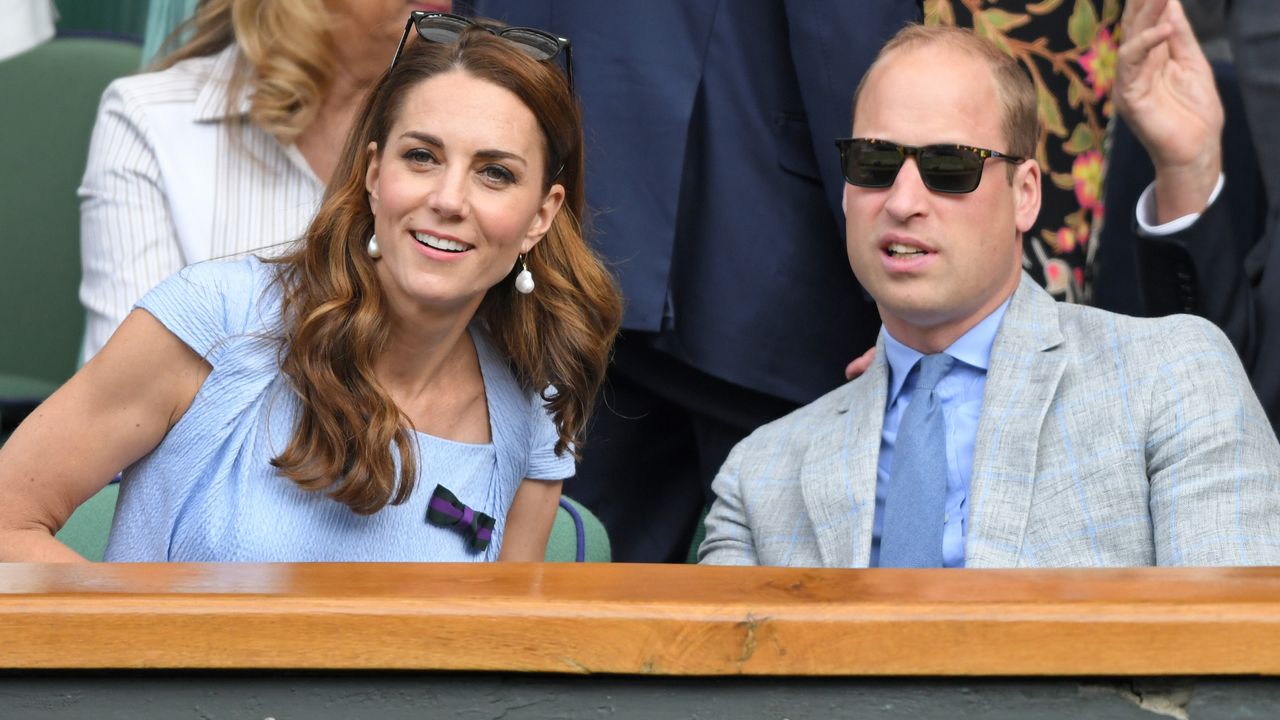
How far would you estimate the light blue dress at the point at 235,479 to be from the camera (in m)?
2.04

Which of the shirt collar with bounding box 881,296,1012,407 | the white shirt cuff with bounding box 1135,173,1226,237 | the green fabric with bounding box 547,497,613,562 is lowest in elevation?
the green fabric with bounding box 547,497,613,562

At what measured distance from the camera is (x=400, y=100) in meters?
2.20

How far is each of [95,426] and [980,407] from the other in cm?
112

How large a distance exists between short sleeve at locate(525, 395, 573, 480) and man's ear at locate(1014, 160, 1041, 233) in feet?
2.40

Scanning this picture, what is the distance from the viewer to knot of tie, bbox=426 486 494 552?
2160 mm

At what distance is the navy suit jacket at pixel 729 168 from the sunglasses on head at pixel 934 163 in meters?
0.35

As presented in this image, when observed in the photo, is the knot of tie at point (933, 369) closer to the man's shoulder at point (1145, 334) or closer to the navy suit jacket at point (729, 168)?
the man's shoulder at point (1145, 334)

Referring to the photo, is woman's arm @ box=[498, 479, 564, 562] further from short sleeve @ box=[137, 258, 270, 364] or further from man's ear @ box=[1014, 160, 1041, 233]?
man's ear @ box=[1014, 160, 1041, 233]

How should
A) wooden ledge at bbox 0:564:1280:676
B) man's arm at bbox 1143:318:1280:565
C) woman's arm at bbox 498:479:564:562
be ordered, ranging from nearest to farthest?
wooden ledge at bbox 0:564:1280:676
man's arm at bbox 1143:318:1280:565
woman's arm at bbox 498:479:564:562

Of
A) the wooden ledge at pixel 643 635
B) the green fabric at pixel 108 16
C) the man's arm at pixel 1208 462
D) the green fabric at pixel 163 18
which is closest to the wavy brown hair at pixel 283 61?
the green fabric at pixel 163 18

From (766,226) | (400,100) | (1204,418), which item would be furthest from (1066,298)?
(400,100)

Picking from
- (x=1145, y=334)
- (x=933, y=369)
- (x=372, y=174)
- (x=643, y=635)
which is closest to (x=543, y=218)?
(x=372, y=174)

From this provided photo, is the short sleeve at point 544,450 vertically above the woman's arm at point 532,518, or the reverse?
the short sleeve at point 544,450

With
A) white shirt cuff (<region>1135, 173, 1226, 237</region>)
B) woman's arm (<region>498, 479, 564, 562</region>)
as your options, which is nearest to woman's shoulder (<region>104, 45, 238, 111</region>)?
woman's arm (<region>498, 479, 564, 562</region>)
